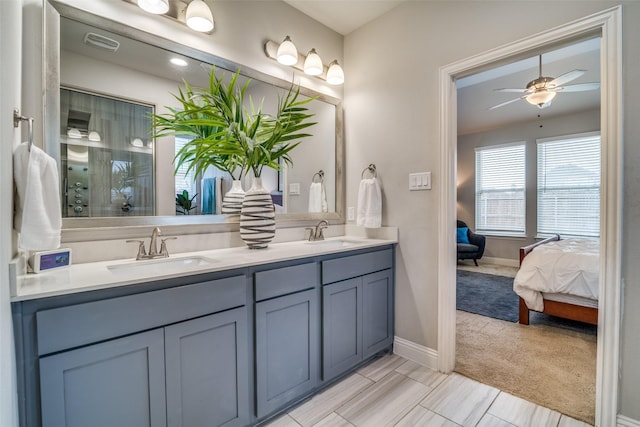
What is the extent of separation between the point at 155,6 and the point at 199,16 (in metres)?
0.21

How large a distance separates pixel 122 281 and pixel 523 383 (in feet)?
7.52

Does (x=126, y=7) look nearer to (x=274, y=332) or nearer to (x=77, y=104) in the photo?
(x=77, y=104)

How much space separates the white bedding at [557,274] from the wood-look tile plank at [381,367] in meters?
1.50

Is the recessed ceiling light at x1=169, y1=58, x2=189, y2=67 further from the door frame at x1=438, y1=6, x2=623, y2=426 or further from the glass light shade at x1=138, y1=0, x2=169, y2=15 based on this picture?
the door frame at x1=438, y1=6, x2=623, y2=426

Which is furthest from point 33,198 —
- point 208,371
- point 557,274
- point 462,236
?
point 462,236

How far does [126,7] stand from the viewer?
4.88 feet

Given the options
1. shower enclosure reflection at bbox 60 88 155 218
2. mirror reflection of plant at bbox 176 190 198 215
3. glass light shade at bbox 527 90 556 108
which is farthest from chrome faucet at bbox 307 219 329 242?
glass light shade at bbox 527 90 556 108

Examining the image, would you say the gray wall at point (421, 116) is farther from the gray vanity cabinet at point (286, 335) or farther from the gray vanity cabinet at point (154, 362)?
the gray vanity cabinet at point (154, 362)

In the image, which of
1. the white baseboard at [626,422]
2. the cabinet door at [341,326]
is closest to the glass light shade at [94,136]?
the cabinet door at [341,326]

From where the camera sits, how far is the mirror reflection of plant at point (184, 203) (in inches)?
66.6

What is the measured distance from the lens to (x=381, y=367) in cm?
204

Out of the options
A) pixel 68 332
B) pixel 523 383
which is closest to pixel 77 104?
pixel 68 332

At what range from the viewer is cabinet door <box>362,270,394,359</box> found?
199 cm

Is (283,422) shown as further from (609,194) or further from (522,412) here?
(609,194)
